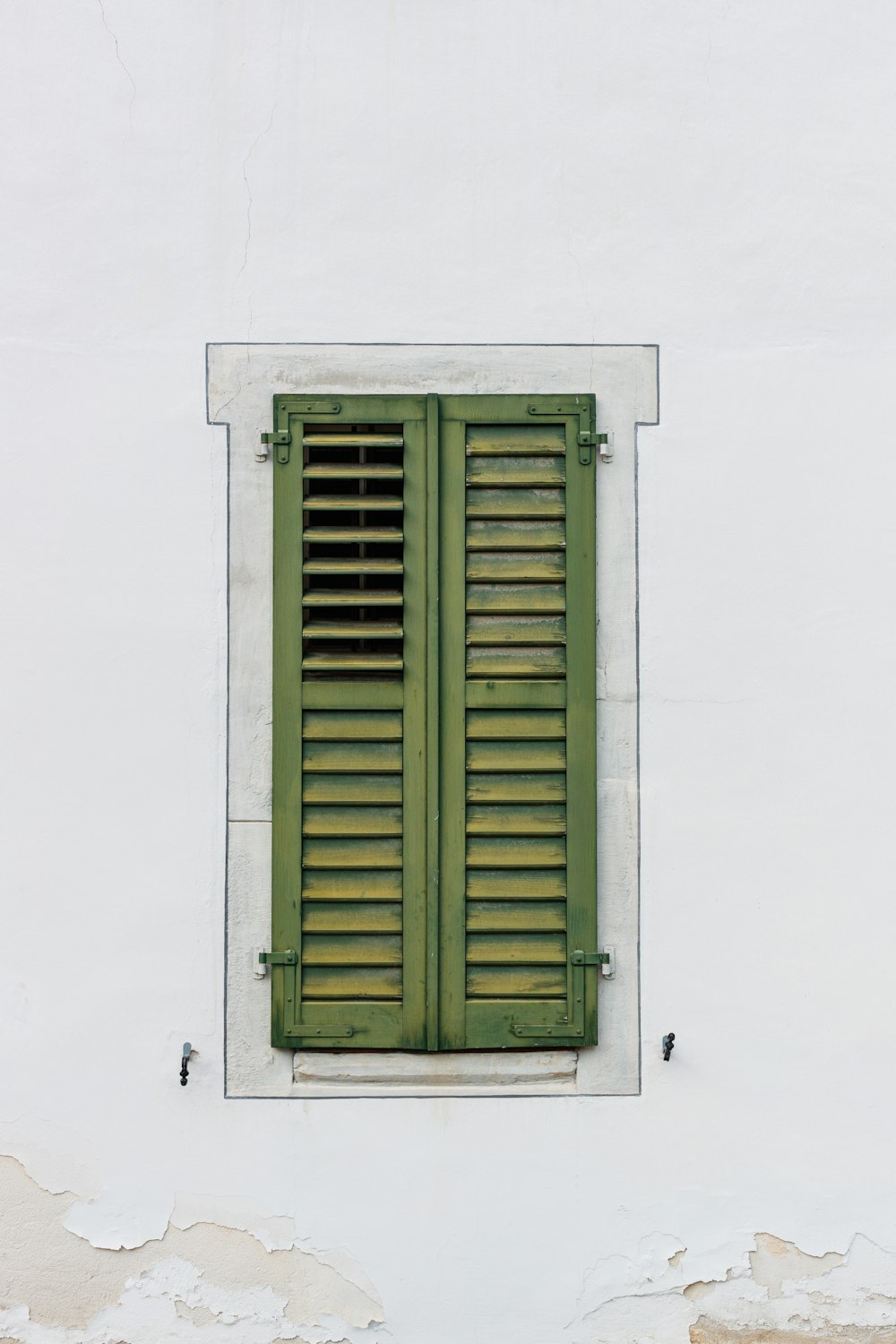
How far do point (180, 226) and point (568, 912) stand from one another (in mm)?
2166

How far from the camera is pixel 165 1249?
3.32 metres

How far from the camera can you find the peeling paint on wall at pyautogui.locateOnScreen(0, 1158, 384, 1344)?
10.8ft

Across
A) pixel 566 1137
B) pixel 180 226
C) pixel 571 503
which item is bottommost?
pixel 566 1137

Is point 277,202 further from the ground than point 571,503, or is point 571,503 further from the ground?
point 277,202

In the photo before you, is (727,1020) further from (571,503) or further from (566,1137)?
(571,503)

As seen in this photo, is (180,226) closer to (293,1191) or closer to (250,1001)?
(250,1001)

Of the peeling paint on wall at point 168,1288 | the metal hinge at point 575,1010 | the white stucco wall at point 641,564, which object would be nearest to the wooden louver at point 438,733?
the metal hinge at point 575,1010

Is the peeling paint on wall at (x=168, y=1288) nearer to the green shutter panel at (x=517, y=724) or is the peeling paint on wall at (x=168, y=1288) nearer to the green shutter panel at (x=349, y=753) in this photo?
the green shutter panel at (x=349, y=753)

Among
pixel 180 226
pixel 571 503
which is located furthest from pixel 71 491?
pixel 571 503

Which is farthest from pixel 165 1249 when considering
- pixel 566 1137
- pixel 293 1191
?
pixel 566 1137

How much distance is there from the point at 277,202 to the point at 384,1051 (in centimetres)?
235

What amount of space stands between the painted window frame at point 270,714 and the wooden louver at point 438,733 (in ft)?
0.20

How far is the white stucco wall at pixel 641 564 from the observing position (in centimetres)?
335

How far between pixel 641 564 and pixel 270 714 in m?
1.11
